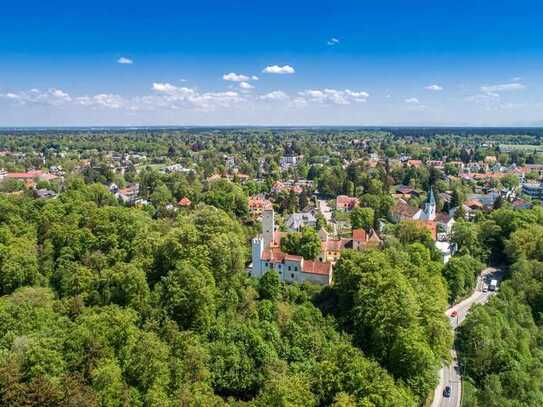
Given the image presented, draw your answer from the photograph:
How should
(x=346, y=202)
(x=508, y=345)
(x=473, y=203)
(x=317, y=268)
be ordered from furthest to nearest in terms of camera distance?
(x=346, y=202) → (x=473, y=203) → (x=317, y=268) → (x=508, y=345)

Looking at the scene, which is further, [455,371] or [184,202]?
[184,202]

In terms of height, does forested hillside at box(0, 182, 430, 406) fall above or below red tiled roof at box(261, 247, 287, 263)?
below

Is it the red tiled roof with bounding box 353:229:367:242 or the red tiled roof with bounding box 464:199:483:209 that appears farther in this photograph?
the red tiled roof with bounding box 464:199:483:209

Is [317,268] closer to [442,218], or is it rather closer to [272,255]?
[272,255]

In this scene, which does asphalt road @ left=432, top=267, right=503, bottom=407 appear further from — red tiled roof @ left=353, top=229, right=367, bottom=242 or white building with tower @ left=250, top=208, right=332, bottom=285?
white building with tower @ left=250, top=208, right=332, bottom=285

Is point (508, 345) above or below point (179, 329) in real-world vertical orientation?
below

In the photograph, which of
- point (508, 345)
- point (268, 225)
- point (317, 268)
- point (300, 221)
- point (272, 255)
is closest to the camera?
point (508, 345)

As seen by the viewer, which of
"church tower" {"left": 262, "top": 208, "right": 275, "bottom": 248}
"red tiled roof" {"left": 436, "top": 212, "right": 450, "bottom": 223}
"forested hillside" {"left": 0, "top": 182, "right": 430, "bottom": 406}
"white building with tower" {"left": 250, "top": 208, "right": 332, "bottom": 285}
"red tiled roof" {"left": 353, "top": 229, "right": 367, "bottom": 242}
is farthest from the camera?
"red tiled roof" {"left": 436, "top": 212, "right": 450, "bottom": 223}

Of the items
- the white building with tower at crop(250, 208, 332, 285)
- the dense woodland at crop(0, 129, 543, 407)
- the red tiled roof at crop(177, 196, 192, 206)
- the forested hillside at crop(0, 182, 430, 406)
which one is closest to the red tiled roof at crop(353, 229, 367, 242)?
the dense woodland at crop(0, 129, 543, 407)

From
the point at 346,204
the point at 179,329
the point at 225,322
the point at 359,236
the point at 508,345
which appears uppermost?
the point at 359,236

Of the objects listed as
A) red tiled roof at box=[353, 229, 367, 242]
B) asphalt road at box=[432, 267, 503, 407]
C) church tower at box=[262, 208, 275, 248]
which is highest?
church tower at box=[262, 208, 275, 248]

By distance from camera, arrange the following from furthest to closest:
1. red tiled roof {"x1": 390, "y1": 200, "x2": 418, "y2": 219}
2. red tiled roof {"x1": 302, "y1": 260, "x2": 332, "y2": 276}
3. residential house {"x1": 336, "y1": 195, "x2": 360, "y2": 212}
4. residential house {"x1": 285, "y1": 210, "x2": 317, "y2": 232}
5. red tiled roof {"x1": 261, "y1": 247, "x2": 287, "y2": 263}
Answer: residential house {"x1": 336, "y1": 195, "x2": 360, "y2": 212}, red tiled roof {"x1": 390, "y1": 200, "x2": 418, "y2": 219}, residential house {"x1": 285, "y1": 210, "x2": 317, "y2": 232}, red tiled roof {"x1": 261, "y1": 247, "x2": 287, "y2": 263}, red tiled roof {"x1": 302, "y1": 260, "x2": 332, "y2": 276}

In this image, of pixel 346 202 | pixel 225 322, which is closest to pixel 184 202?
pixel 346 202
